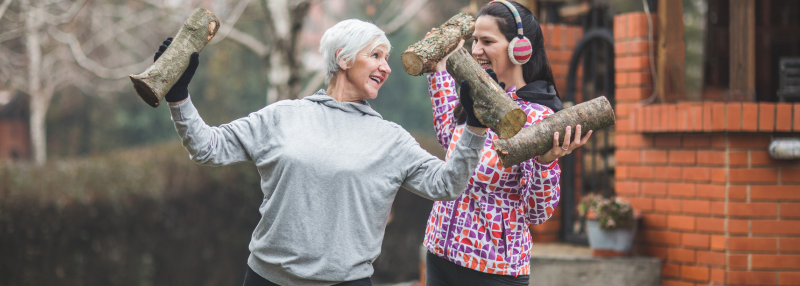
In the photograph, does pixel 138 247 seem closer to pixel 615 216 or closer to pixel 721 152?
pixel 615 216

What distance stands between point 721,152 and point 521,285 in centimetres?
220

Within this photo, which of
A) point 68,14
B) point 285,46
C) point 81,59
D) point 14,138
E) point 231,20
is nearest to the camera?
point 285,46

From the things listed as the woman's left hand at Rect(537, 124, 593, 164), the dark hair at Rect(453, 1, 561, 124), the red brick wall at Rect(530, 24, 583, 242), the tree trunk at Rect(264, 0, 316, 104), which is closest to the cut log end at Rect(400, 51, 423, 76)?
the dark hair at Rect(453, 1, 561, 124)

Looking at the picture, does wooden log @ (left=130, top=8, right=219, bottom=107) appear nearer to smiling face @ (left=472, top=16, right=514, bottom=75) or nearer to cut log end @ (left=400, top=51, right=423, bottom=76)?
cut log end @ (left=400, top=51, right=423, bottom=76)

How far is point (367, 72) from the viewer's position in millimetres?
2156

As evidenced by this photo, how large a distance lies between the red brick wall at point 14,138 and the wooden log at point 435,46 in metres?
22.8

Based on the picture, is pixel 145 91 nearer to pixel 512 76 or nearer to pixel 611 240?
pixel 512 76

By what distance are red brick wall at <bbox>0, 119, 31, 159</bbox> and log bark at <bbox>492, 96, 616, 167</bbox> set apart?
23.3 meters

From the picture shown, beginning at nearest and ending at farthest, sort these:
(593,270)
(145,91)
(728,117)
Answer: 1. (145,91)
2. (728,117)
3. (593,270)

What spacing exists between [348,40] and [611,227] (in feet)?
8.81

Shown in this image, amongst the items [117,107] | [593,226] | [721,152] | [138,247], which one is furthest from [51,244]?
[117,107]

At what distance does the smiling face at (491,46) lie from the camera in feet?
7.52

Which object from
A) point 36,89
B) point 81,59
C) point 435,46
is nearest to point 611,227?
point 435,46

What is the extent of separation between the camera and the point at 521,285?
2.30 meters
